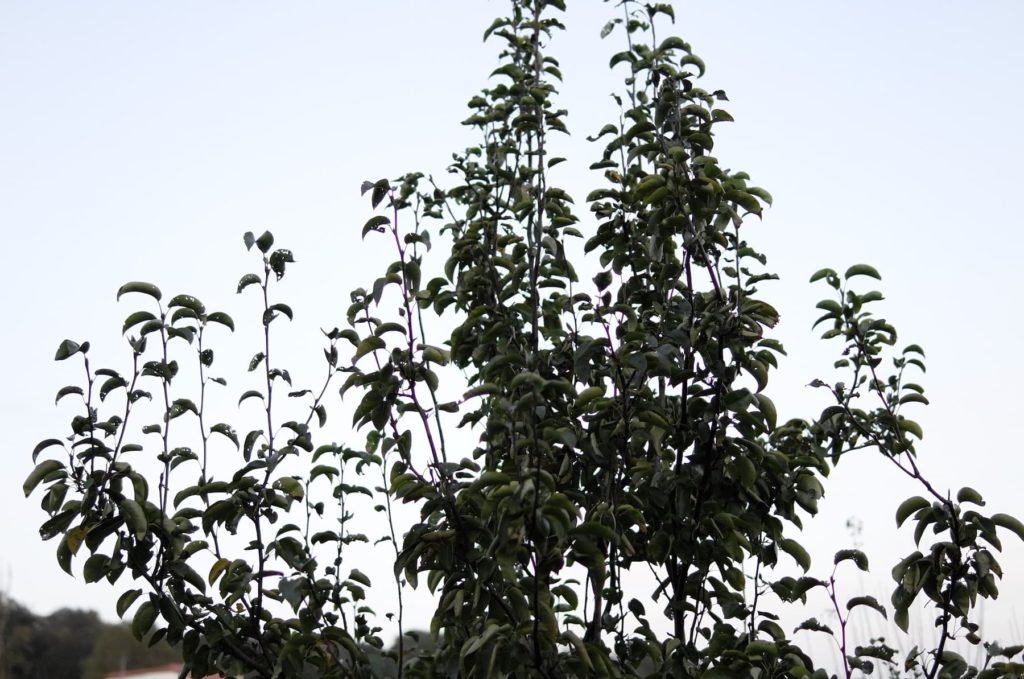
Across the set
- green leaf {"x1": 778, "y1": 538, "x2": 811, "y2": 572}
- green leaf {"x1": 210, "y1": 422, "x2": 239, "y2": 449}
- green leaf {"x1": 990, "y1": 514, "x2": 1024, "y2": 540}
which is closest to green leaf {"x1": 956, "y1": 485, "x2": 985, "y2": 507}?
green leaf {"x1": 990, "y1": 514, "x2": 1024, "y2": 540}

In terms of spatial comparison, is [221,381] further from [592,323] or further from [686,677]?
[686,677]

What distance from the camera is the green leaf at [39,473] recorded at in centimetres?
336

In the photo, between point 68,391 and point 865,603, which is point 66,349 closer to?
point 68,391

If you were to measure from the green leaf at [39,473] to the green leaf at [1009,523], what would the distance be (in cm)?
305

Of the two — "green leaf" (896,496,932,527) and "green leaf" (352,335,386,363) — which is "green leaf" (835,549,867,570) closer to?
"green leaf" (896,496,932,527)

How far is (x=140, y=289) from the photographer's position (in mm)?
3641

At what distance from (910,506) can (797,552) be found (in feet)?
2.10

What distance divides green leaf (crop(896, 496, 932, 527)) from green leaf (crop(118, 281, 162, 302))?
265 cm

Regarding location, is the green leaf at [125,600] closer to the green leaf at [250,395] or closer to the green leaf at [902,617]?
the green leaf at [250,395]

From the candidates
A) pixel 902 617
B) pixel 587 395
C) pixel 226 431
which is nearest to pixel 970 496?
pixel 902 617

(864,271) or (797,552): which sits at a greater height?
(864,271)

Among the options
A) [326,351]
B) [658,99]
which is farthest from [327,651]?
[658,99]

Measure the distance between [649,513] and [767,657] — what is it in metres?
0.66

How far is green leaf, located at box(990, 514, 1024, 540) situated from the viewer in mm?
3352
